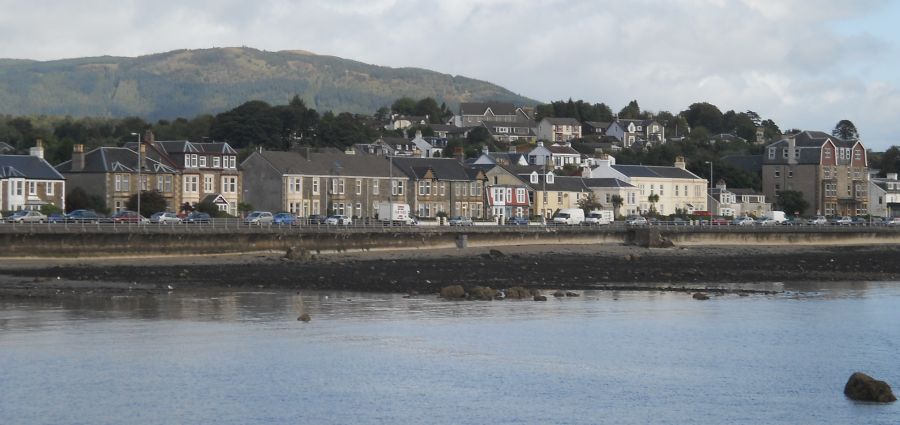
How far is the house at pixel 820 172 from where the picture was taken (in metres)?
144

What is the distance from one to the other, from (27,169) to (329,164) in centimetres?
2737

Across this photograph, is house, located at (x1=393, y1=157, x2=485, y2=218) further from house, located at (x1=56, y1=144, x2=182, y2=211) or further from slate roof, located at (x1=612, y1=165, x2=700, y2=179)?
house, located at (x1=56, y1=144, x2=182, y2=211)

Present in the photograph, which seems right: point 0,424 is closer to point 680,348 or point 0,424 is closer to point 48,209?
point 680,348

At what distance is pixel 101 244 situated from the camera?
67.9 metres

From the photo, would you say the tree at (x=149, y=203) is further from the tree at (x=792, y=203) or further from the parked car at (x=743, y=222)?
the tree at (x=792, y=203)

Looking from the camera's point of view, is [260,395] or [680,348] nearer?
[260,395]

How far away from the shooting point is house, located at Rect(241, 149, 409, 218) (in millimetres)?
104312

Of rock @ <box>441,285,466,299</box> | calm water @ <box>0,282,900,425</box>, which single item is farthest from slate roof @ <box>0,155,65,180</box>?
rock @ <box>441,285,466,299</box>

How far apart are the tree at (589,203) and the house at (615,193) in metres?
0.74

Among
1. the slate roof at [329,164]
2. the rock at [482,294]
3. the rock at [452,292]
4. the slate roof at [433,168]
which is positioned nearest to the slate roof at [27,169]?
the slate roof at [329,164]

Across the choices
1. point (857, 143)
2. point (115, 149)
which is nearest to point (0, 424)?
point (115, 149)

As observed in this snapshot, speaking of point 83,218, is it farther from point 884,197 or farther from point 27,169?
point 884,197

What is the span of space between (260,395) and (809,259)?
210ft

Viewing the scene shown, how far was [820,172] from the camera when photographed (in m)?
144
